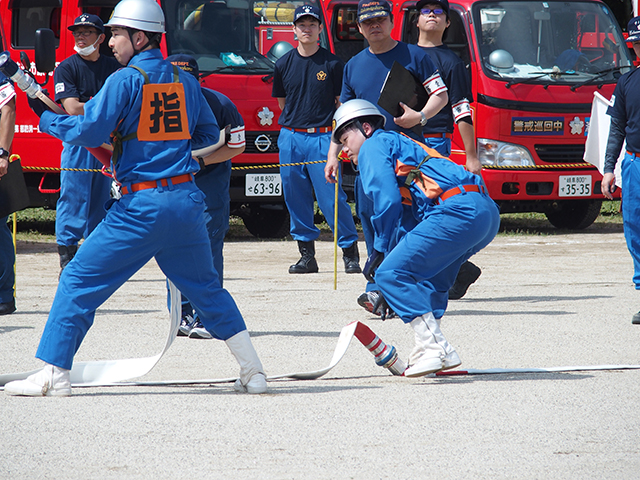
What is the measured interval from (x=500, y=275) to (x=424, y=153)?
4.43m

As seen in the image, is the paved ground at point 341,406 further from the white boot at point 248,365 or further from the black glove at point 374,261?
the black glove at point 374,261

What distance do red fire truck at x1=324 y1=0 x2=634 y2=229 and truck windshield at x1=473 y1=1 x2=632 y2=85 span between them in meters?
0.01

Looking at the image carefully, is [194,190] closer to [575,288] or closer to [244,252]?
[575,288]

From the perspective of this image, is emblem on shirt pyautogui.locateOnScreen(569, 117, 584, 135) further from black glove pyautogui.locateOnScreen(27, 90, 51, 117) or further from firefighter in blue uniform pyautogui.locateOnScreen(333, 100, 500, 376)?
black glove pyautogui.locateOnScreen(27, 90, 51, 117)

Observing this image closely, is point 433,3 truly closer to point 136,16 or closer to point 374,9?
point 374,9

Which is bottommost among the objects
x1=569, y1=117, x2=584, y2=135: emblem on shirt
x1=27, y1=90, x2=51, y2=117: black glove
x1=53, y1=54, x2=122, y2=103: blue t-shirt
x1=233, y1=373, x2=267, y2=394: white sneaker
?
x1=569, y1=117, x2=584, y2=135: emblem on shirt

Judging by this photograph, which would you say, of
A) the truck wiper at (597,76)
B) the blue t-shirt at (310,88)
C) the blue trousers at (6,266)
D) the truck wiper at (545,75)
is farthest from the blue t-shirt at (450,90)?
the truck wiper at (597,76)

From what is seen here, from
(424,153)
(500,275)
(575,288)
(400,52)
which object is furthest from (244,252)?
(424,153)

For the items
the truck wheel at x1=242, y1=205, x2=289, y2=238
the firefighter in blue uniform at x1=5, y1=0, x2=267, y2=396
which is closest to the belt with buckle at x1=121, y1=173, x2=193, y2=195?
the firefighter in blue uniform at x1=5, y1=0, x2=267, y2=396

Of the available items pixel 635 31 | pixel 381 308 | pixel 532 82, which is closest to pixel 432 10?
pixel 635 31

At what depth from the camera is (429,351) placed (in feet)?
16.3

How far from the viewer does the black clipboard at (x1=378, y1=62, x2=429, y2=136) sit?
6691mm

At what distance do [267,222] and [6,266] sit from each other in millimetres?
5951

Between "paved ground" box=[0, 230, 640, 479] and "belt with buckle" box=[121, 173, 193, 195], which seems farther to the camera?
"belt with buckle" box=[121, 173, 193, 195]
